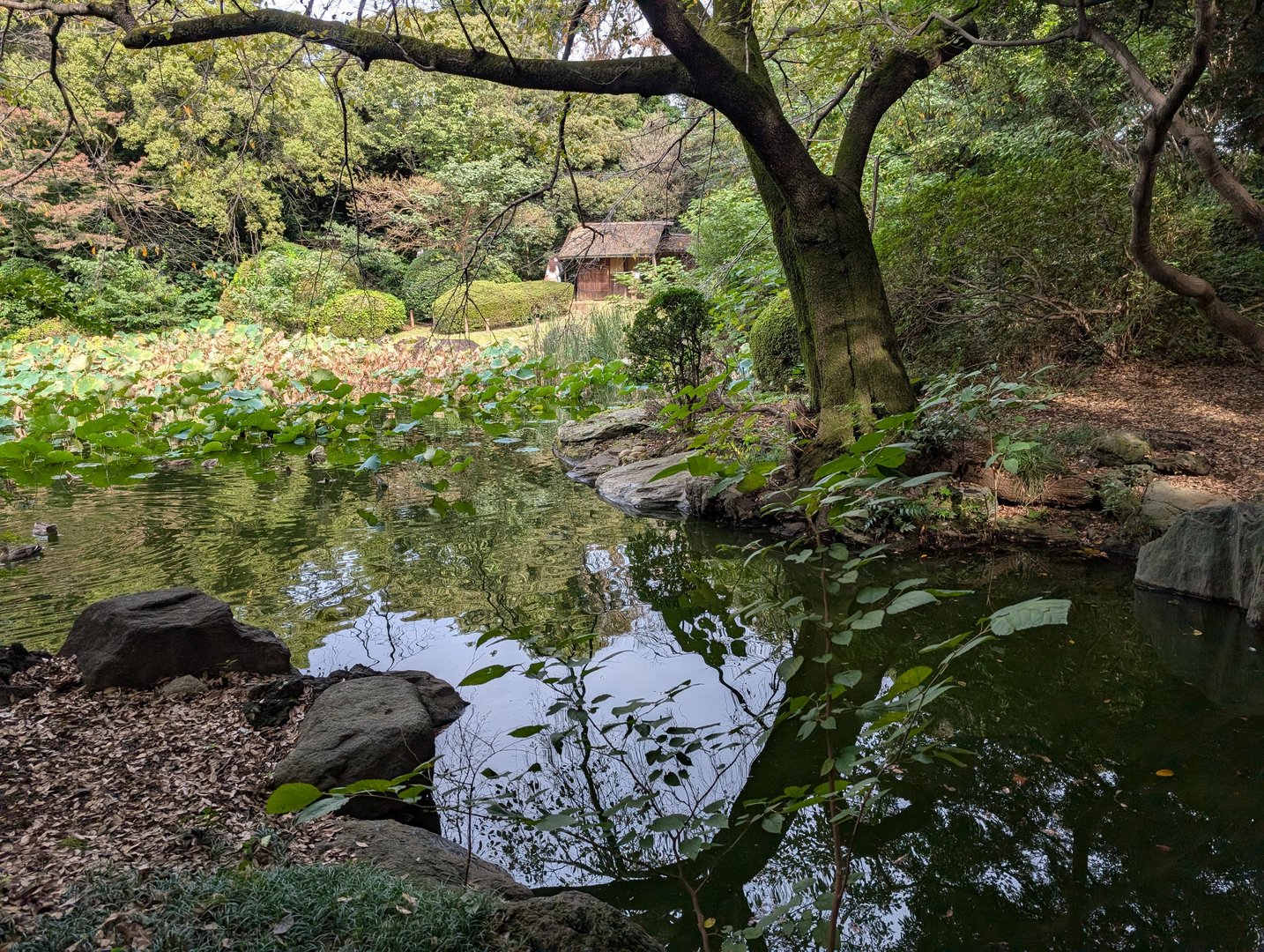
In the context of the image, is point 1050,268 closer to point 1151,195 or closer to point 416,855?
point 1151,195

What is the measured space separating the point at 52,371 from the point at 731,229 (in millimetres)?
9236

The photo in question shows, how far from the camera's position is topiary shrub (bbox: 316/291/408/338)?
59.9 ft

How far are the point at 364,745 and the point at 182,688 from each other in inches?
49.4

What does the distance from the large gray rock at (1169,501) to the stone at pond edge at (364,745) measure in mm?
4829

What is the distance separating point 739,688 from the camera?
4.24 m

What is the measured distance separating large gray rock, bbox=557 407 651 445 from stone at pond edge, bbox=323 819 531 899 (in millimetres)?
7156

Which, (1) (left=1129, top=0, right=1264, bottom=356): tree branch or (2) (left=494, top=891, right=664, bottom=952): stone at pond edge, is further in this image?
(1) (left=1129, top=0, right=1264, bottom=356): tree branch

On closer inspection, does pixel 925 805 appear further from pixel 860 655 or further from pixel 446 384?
pixel 446 384

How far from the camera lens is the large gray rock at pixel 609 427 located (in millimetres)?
9977

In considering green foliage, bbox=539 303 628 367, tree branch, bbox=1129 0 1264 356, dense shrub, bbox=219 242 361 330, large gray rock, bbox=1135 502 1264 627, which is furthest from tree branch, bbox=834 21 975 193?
dense shrub, bbox=219 242 361 330

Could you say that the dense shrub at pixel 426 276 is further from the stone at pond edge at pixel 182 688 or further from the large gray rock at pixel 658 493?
the stone at pond edge at pixel 182 688

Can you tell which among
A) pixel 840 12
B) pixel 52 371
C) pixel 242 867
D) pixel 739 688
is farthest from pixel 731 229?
pixel 242 867

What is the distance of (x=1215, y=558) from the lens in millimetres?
4992

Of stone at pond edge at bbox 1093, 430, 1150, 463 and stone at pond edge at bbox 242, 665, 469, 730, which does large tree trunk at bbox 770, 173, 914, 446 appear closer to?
stone at pond edge at bbox 1093, 430, 1150, 463
